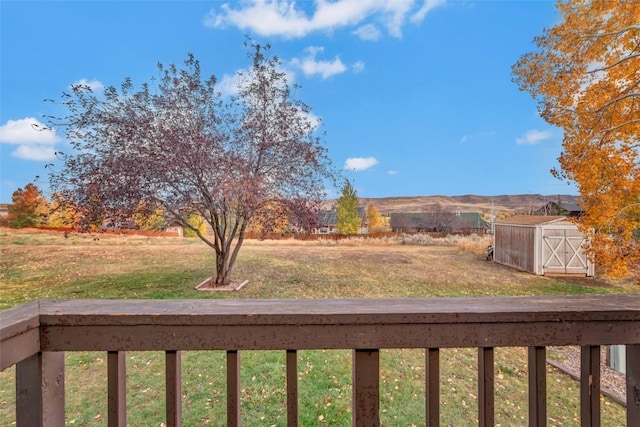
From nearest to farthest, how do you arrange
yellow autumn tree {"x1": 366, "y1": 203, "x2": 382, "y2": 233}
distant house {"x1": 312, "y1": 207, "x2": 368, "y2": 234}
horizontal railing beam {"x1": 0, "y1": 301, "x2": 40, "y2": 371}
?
horizontal railing beam {"x1": 0, "y1": 301, "x2": 40, "y2": 371}, distant house {"x1": 312, "y1": 207, "x2": 368, "y2": 234}, yellow autumn tree {"x1": 366, "y1": 203, "x2": 382, "y2": 233}

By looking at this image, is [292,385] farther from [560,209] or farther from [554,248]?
[560,209]

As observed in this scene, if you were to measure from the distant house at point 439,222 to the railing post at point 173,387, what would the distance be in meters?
11.1

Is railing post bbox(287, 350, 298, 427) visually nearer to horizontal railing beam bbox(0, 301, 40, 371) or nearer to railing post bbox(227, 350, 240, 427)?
railing post bbox(227, 350, 240, 427)

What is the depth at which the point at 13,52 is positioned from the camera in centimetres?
245

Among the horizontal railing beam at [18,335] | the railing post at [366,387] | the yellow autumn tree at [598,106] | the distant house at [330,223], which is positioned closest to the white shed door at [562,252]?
the yellow autumn tree at [598,106]

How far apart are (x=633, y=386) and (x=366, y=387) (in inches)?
20.6

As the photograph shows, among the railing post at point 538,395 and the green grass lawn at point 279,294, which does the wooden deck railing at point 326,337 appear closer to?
the railing post at point 538,395

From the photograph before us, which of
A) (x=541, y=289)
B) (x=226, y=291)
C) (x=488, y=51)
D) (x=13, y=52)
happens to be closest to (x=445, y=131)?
(x=488, y=51)

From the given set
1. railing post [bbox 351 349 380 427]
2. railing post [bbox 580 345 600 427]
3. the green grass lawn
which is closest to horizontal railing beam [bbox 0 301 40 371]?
railing post [bbox 351 349 380 427]

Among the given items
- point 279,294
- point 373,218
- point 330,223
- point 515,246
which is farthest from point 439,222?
point 279,294

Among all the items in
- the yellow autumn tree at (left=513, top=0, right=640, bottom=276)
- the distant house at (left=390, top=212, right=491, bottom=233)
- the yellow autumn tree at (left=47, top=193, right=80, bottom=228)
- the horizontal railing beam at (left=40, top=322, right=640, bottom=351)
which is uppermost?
the yellow autumn tree at (left=513, top=0, right=640, bottom=276)

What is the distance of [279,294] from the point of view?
367 cm

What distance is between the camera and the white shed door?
5.00 m

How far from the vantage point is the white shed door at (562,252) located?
500cm
